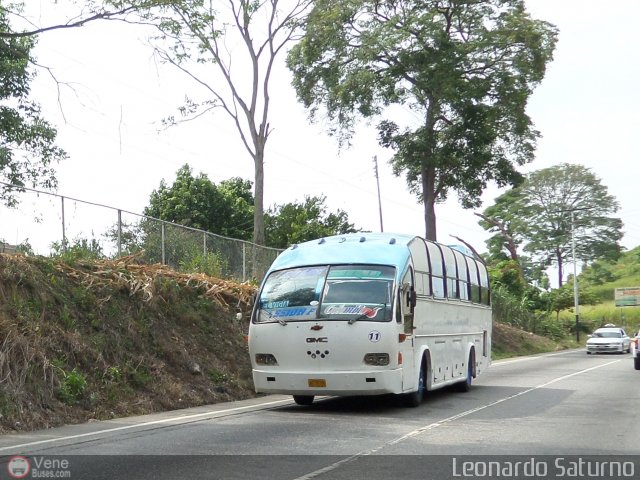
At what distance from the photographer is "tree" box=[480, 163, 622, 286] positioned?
8356 cm

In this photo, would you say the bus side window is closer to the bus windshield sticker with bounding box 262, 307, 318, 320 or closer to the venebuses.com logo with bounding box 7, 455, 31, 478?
the bus windshield sticker with bounding box 262, 307, 318, 320

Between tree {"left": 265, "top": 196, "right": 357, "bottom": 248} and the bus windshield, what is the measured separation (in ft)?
134

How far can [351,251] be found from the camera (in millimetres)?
15961

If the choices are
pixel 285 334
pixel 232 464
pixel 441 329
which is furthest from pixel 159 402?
pixel 232 464

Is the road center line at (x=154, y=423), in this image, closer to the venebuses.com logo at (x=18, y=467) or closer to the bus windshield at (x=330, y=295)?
the venebuses.com logo at (x=18, y=467)

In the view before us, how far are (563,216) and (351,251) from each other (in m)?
71.0

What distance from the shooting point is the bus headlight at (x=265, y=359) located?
49.2 feet

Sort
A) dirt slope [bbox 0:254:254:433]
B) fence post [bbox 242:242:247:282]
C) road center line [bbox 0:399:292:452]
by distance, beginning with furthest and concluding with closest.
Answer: fence post [bbox 242:242:247:282] < dirt slope [bbox 0:254:254:433] < road center line [bbox 0:399:292:452]

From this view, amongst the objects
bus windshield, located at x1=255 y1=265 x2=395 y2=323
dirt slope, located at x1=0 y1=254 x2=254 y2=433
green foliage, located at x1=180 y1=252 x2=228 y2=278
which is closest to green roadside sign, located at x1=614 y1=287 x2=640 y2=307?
green foliage, located at x1=180 y1=252 x2=228 y2=278

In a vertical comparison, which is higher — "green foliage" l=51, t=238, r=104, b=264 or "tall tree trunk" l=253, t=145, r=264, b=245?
"tall tree trunk" l=253, t=145, r=264, b=245

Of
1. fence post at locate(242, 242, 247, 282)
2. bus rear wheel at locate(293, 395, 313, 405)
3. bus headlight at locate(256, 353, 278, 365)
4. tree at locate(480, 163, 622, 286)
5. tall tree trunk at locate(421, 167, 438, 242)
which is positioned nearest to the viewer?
bus headlight at locate(256, 353, 278, 365)

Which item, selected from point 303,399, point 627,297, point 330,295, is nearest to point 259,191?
point 303,399

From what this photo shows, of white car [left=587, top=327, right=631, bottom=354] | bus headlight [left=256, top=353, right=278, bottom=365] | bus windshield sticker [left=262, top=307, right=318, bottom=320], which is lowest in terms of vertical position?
white car [left=587, top=327, right=631, bottom=354]

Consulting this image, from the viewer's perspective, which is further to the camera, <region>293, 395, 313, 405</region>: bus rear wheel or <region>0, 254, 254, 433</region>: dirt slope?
<region>293, 395, 313, 405</region>: bus rear wheel
